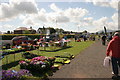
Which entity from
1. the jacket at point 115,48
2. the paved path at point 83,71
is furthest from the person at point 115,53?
the paved path at point 83,71

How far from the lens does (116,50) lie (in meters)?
7.66

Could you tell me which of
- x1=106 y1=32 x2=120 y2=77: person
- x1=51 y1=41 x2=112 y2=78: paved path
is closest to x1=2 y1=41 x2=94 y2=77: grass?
x1=51 y1=41 x2=112 y2=78: paved path

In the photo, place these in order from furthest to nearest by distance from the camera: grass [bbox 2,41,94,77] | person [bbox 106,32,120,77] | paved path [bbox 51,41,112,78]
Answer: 1. grass [bbox 2,41,94,77]
2. paved path [bbox 51,41,112,78]
3. person [bbox 106,32,120,77]

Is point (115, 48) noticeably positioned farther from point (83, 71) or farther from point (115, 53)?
point (83, 71)

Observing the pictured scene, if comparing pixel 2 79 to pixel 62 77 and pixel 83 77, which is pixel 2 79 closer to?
pixel 62 77

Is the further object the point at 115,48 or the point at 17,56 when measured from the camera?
the point at 17,56

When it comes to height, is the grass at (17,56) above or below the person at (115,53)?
below

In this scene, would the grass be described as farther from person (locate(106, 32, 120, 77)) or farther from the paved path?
person (locate(106, 32, 120, 77))

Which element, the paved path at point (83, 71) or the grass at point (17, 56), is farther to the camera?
the grass at point (17, 56)

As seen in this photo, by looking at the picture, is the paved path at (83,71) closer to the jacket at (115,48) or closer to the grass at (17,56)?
the jacket at (115,48)

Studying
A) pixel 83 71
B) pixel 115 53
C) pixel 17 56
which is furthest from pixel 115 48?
pixel 17 56

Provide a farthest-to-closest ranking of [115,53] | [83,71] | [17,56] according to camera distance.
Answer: [17,56], [83,71], [115,53]

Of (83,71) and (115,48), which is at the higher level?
(115,48)

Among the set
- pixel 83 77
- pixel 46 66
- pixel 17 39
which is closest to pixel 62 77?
pixel 83 77
